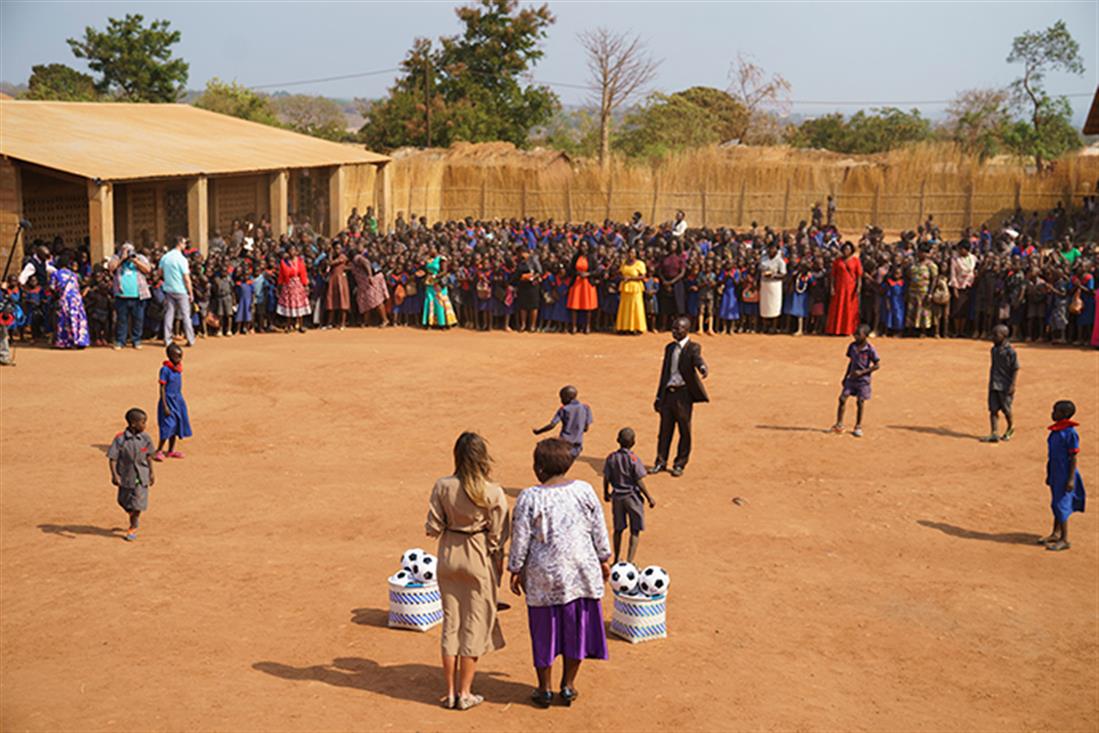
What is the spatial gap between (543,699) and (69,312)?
49.1 ft

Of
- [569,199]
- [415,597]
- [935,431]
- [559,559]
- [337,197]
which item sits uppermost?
[569,199]

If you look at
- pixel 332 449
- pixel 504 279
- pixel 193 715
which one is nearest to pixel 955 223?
pixel 504 279

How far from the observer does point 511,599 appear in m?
9.41

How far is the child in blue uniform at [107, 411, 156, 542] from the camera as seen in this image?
10727 millimetres

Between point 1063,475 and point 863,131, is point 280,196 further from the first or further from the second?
point 863,131

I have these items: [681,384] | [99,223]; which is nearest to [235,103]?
[99,223]

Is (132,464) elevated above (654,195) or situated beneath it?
situated beneath

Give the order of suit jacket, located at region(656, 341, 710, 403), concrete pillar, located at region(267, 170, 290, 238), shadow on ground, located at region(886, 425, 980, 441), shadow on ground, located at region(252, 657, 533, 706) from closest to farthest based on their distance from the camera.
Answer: shadow on ground, located at region(252, 657, 533, 706) < suit jacket, located at region(656, 341, 710, 403) < shadow on ground, located at region(886, 425, 980, 441) < concrete pillar, located at region(267, 170, 290, 238)

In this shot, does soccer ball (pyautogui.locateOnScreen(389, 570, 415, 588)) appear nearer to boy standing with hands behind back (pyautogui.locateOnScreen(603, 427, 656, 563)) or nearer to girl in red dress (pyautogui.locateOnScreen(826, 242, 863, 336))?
boy standing with hands behind back (pyautogui.locateOnScreen(603, 427, 656, 563))

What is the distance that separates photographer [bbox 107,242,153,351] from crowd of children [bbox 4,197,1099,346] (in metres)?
0.13

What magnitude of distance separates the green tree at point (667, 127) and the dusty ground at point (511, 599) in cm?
3441

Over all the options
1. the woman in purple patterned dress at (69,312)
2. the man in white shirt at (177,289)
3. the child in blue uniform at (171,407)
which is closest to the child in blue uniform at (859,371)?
the child in blue uniform at (171,407)

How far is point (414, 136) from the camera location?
45.5 m

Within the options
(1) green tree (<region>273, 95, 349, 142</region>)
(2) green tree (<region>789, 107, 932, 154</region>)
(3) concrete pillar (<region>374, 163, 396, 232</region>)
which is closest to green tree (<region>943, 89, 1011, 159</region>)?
(2) green tree (<region>789, 107, 932, 154</region>)
